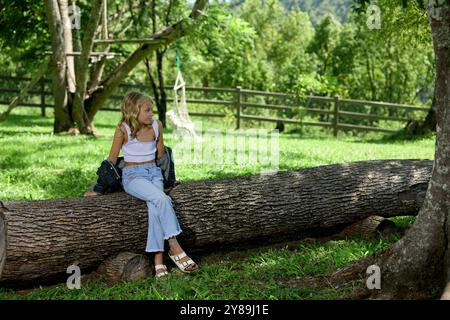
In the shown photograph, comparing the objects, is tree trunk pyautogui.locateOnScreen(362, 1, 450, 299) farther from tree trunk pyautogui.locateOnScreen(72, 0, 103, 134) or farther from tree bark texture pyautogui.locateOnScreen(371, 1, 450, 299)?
tree trunk pyautogui.locateOnScreen(72, 0, 103, 134)

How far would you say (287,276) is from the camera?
5.15 m

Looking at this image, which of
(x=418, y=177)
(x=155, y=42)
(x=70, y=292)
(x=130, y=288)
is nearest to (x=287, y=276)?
(x=130, y=288)

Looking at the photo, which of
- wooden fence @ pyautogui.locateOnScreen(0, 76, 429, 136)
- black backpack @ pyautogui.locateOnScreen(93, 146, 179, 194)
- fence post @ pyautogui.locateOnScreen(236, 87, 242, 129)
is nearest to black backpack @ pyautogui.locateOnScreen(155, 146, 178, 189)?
black backpack @ pyautogui.locateOnScreen(93, 146, 179, 194)

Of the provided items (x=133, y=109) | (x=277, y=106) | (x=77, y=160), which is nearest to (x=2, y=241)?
(x=133, y=109)

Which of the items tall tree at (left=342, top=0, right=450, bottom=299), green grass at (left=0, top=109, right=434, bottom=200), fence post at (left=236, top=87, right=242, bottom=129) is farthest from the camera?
fence post at (left=236, top=87, right=242, bottom=129)

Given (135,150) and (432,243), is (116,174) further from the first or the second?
(432,243)

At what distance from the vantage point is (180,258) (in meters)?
5.30

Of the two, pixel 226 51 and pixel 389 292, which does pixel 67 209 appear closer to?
pixel 389 292

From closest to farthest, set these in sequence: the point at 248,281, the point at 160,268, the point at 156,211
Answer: the point at 248,281 < the point at 160,268 < the point at 156,211

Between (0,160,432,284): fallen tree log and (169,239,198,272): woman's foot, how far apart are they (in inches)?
9.5

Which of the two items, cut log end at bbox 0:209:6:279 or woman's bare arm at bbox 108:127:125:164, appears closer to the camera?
cut log end at bbox 0:209:6:279

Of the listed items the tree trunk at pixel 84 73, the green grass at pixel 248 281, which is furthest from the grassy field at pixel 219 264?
the tree trunk at pixel 84 73

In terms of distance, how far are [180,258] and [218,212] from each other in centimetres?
62

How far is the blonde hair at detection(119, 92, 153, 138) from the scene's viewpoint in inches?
220
